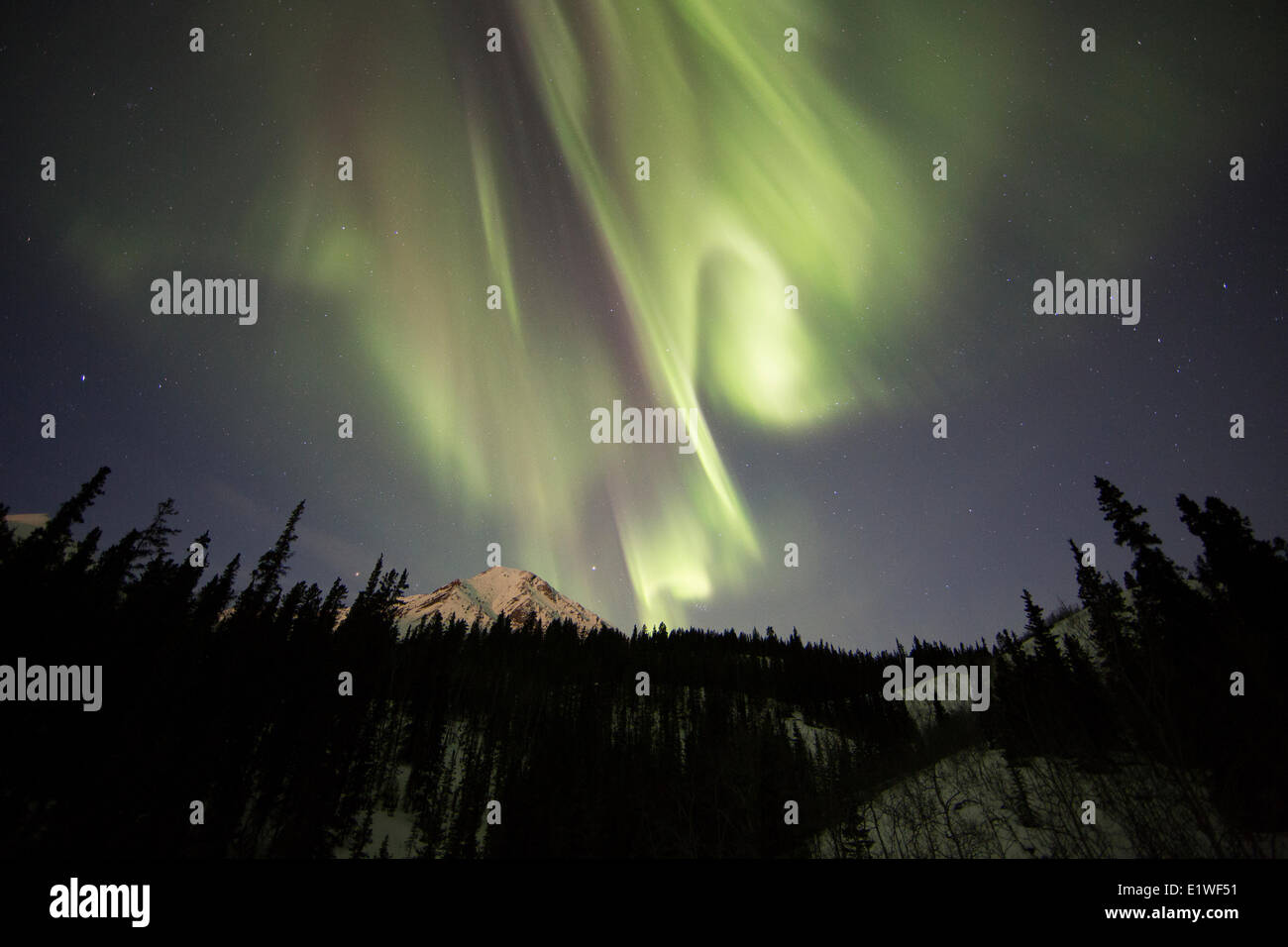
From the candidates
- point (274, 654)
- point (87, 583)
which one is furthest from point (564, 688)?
point (87, 583)

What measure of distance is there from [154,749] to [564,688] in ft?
190

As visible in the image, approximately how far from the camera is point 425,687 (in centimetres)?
6862

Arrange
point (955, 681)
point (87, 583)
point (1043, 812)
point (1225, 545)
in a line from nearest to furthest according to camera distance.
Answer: point (1043, 812) → point (1225, 545) → point (87, 583) → point (955, 681)

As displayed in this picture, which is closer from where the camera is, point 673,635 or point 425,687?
point 425,687

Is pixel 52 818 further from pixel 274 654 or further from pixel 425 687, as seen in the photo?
pixel 425 687
